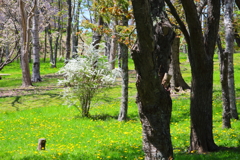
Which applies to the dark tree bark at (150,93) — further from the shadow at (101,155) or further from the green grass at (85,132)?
the shadow at (101,155)

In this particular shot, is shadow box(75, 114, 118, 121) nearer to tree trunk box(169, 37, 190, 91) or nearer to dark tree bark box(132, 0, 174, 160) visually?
tree trunk box(169, 37, 190, 91)

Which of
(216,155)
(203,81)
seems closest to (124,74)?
(203,81)

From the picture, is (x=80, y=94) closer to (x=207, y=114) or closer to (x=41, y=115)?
(x=41, y=115)

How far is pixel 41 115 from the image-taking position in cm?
1491

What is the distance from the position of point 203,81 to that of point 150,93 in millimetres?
2658

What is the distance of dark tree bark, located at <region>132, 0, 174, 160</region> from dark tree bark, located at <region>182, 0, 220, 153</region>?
222 centimetres

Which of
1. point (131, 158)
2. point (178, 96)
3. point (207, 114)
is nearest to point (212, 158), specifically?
point (207, 114)

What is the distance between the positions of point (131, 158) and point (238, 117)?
637cm

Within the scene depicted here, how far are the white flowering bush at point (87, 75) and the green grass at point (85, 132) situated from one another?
114cm

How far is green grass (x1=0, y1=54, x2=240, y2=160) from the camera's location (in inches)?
294

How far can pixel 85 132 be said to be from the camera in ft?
34.7

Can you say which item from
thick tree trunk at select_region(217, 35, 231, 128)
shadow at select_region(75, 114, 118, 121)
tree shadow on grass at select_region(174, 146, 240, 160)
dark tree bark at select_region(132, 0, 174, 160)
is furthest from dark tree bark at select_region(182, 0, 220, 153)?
shadow at select_region(75, 114, 118, 121)

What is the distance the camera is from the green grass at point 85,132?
294 inches

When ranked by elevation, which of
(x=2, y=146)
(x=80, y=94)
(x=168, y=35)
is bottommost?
(x=2, y=146)
